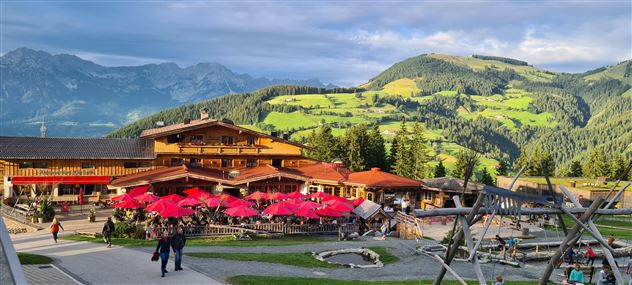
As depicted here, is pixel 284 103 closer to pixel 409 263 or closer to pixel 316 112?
pixel 316 112

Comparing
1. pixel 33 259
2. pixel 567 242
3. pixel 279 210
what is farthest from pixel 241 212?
pixel 567 242

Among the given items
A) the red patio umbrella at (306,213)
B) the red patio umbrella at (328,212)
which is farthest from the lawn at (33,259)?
the red patio umbrella at (328,212)

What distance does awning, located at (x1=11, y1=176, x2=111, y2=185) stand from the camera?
44.8 metres

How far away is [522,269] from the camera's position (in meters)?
25.5

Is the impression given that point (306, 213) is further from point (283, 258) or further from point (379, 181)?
point (379, 181)

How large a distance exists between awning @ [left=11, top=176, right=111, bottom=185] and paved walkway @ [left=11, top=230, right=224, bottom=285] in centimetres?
1930

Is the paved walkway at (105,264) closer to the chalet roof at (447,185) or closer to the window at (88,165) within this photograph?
the window at (88,165)

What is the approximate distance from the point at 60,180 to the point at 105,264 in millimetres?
28181

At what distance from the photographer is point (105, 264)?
69.5ft

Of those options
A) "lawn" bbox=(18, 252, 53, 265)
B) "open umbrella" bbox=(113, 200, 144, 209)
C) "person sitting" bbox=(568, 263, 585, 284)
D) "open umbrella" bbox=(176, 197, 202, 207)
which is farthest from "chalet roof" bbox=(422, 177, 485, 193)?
"lawn" bbox=(18, 252, 53, 265)

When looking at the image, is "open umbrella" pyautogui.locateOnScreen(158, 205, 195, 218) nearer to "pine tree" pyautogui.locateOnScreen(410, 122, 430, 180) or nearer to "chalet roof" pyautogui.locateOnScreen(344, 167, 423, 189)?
"chalet roof" pyautogui.locateOnScreen(344, 167, 423, 189)

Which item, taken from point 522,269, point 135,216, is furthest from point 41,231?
point 522,269

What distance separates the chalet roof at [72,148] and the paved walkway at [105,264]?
65.4ft

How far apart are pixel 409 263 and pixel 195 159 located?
3076 cm
